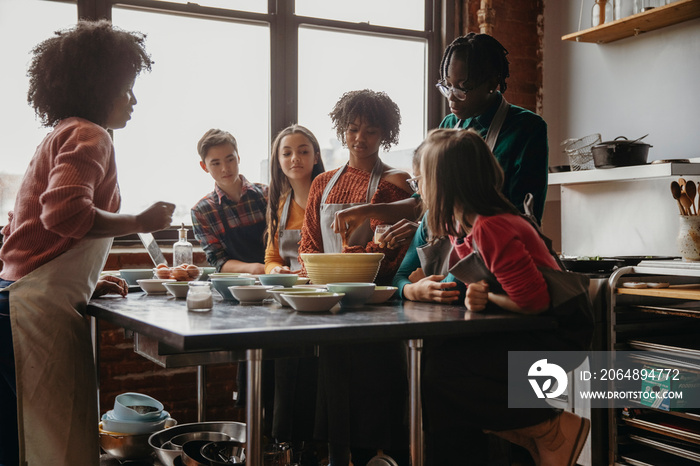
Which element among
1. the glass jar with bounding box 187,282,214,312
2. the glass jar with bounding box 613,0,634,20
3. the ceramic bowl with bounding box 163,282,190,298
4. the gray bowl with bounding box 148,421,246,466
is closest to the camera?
the glass jar with bounding box 187,282,214,312

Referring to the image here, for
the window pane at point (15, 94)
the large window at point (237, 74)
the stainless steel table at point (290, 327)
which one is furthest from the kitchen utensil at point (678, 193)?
the window pane at point (15, 94)

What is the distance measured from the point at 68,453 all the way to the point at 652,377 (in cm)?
227

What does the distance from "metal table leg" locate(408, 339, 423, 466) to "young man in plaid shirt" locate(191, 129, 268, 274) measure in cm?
165

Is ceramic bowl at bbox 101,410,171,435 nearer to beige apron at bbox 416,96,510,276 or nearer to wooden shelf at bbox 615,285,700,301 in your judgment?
beige apron at bbox 416,96,510,276

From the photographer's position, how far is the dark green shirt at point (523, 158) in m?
1.96

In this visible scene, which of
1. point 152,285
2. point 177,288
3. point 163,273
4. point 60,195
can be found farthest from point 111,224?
point 163,273

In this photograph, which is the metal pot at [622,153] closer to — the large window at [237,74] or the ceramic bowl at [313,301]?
the large window at [237,74]

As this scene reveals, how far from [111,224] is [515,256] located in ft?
3.49

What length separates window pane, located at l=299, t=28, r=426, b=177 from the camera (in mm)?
4195

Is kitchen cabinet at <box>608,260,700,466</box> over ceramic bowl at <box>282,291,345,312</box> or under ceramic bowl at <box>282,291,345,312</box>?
under

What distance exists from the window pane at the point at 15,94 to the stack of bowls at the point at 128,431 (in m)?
1.53

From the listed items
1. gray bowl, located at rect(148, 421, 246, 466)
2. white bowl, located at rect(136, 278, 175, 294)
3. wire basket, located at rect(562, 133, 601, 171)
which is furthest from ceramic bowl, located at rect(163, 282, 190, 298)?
wire basket, located at rect(562, 133, 601, 171)

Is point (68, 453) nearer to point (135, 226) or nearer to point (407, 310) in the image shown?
point (135, 226)

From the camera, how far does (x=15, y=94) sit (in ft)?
11.5
